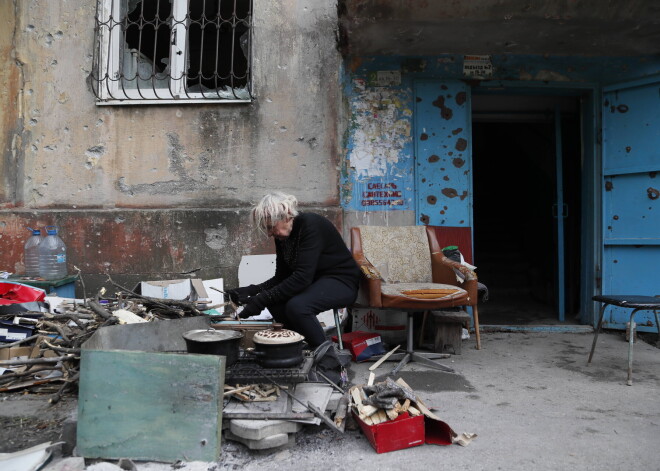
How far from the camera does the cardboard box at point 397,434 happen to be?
2467 millimetres

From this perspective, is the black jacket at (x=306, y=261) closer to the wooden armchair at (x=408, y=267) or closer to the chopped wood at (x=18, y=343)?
the wooden armchair at (x=408, y=267)

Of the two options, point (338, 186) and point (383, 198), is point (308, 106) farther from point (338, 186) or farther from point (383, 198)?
point (383, 198)

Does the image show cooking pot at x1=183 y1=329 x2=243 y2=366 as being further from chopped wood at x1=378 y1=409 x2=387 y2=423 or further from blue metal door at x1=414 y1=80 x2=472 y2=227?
blue metal door at x1=414 y1=80 x2=472 y2=227

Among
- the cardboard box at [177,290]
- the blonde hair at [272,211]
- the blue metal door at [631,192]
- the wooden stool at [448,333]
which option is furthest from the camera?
the blue metal door at [631,192]

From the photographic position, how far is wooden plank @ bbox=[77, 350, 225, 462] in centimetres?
233

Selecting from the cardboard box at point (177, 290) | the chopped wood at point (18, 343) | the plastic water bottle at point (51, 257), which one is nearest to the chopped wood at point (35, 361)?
the chopped wood at point (18, 343)

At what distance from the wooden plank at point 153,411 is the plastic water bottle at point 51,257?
320 cm

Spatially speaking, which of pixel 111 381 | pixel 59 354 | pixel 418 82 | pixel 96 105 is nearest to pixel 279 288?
pixel 111 381

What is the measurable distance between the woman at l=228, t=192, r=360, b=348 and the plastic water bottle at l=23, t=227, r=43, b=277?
2847 millimetres

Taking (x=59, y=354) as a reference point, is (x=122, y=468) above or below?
below

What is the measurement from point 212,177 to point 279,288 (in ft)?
7.36

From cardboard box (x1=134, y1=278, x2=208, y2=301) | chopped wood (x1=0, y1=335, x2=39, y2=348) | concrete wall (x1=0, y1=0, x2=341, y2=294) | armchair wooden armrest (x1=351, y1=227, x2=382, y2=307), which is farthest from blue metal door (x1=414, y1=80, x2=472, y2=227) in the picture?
chopped wood (x1=0, y1=335, x2=39, y2=348)

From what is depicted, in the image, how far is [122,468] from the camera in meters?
2.29

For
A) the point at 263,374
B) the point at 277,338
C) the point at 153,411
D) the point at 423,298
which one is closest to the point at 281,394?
the point at 263,374
